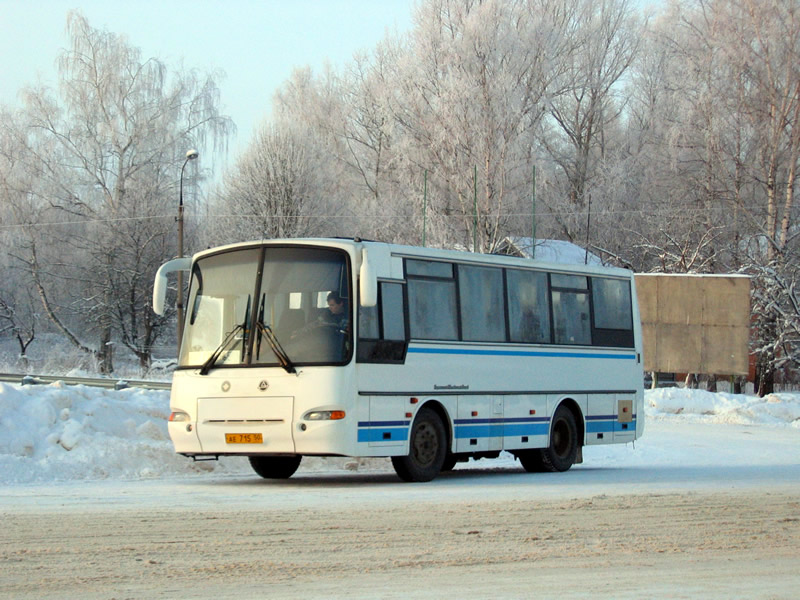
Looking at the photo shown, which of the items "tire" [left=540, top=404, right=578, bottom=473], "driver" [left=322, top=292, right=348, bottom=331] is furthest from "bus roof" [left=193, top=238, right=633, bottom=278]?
"tire" [left=540, top=404, right=578, bottom=473]

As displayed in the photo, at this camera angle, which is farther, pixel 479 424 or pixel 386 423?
pixel 479 424

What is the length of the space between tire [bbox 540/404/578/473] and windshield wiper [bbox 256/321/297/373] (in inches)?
198

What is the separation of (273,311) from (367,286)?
1.34 meters

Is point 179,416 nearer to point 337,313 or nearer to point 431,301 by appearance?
point 337,313

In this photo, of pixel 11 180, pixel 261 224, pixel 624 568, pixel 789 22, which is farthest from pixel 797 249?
pixel 624 568

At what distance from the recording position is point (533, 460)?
57.8 feet

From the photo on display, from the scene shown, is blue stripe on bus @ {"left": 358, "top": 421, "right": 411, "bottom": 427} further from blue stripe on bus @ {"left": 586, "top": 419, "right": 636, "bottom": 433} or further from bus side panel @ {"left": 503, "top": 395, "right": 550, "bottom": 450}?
blue stripe on bus @ {"left": 586, "top": 419, "right": 636, "bottom": 433}

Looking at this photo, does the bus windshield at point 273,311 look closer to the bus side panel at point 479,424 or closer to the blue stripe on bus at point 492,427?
the blue stripe on bus at point 492,427

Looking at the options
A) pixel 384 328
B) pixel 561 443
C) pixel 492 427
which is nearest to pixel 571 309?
pixel 561 443

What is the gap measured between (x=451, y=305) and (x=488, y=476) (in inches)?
108

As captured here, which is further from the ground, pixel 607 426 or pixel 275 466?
pixel 607 426

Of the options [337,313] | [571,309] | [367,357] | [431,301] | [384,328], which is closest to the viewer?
[337,313]

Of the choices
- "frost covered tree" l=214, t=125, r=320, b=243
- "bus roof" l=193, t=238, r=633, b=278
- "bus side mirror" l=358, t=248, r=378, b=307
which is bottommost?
"bus side mirror" l=358, t=248, r=378, b=307

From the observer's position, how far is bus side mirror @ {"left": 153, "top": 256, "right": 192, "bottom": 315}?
49.3ft
